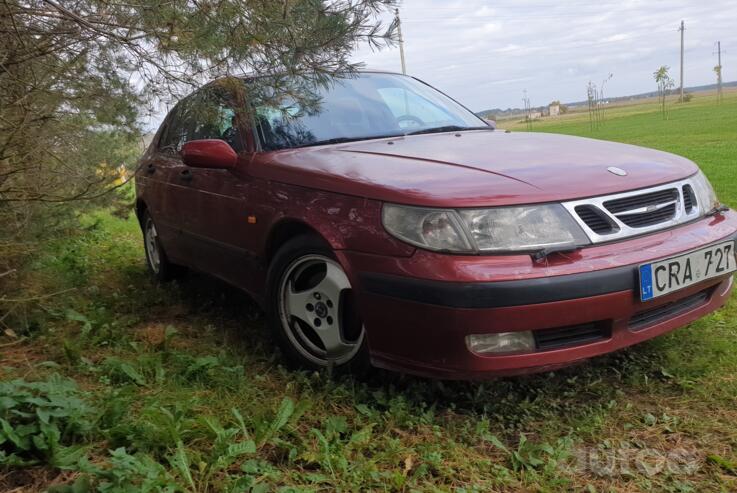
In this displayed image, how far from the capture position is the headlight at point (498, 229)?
7.68ft

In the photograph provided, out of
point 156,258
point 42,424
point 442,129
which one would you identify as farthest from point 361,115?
point 156,258

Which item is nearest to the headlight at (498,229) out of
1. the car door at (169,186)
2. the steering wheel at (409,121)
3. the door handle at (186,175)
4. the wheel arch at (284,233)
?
the wheel arch at (284,233)

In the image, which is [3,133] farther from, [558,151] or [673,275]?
[673,275]

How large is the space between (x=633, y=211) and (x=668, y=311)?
46 cm

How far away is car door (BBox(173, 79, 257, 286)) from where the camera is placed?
339cm

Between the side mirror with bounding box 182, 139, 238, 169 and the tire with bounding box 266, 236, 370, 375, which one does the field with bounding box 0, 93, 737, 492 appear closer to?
the tire with bounding box 266, 236, 370, 375

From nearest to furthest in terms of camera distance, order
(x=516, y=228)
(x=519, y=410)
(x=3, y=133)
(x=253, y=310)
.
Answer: (x=516, y=228) < (x=519, y=410) < (x=3, y=133) < (x=253, y=310)

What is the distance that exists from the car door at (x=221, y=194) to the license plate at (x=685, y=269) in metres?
1.87

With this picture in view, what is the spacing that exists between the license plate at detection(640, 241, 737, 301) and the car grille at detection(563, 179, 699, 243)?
0.49 feet

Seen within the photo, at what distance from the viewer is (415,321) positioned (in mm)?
2406

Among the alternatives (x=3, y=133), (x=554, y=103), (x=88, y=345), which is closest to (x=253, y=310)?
(x=88, y=345)

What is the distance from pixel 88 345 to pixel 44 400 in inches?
45.9

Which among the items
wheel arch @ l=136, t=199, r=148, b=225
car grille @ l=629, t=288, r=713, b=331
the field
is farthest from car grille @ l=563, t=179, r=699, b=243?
wheel arch @ l=136, t=199, r=148, b=225

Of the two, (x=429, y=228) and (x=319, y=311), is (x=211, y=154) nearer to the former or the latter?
(x=319, y=311)
